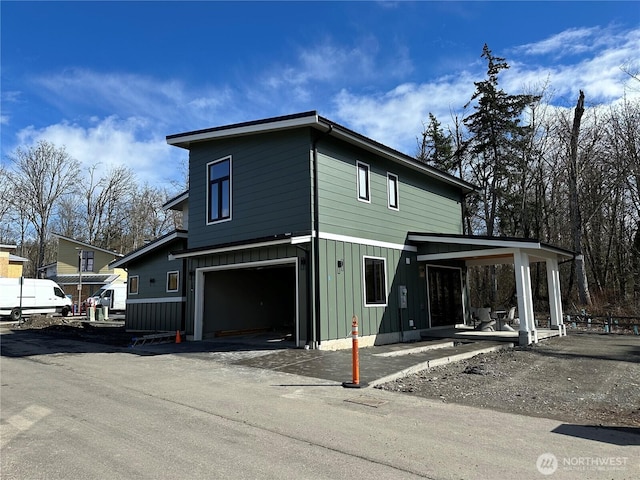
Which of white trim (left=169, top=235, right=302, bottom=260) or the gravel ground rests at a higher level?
white trim (left=169, top=235, right=302, bottom=260)

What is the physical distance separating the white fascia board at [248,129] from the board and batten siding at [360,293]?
3223 millimetres

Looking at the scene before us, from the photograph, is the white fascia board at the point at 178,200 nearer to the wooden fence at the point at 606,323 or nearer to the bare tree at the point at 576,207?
the wooden fence at the point at 606,323

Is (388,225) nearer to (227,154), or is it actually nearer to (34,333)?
(227,154)

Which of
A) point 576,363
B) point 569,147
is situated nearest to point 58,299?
point 576,363

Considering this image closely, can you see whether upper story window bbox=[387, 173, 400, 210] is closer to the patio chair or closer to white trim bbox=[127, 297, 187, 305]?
the patio chair

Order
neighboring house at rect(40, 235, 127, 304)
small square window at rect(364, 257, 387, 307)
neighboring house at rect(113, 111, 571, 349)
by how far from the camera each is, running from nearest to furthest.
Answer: neighboring house at rect(113, 111, 571, 349)
small square window at rect(364, 257, 387, 307)
neighboring house at rect(40, 235, 127, 304)

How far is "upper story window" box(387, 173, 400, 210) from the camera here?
14.8 meters

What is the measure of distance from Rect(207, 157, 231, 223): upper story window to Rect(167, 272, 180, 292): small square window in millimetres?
3242

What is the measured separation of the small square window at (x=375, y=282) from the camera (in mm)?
13234

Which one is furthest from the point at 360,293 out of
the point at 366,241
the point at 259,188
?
the point at 259,188

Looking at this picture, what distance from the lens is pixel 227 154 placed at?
1430 cm

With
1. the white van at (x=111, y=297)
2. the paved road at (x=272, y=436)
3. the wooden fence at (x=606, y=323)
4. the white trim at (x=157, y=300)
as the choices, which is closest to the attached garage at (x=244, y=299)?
the white trim at (x=157, y=300)

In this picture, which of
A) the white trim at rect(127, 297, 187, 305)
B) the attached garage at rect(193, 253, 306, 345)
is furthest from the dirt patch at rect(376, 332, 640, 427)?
the white trim at rect(127, 297, 187, 305)

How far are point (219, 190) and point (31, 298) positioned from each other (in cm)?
1912
